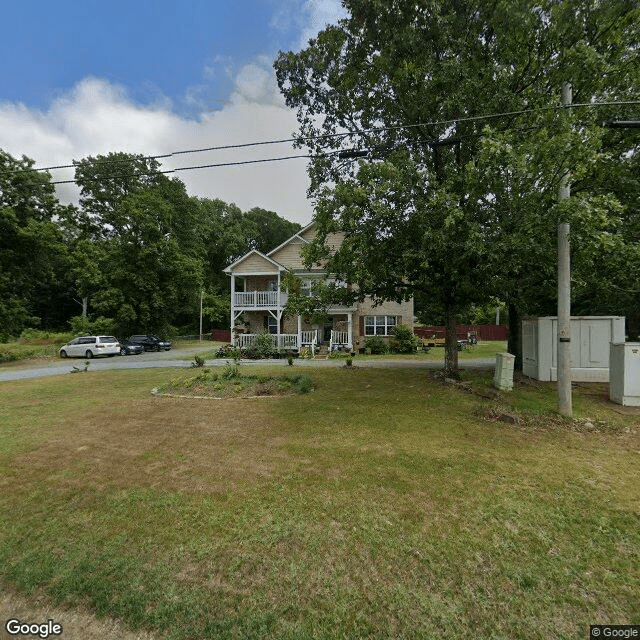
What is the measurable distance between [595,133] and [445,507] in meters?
6.72

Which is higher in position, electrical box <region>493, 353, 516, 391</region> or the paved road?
electrical box <region>493, 353, 516, 391</region>

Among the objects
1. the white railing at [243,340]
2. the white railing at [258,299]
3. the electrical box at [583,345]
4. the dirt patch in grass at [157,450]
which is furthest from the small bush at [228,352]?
the electrical box at [583,345]

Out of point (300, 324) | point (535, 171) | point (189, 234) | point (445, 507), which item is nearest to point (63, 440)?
point (445, 507)

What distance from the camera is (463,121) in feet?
23.4

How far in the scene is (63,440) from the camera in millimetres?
5719

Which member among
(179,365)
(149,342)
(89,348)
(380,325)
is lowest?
(179,365)

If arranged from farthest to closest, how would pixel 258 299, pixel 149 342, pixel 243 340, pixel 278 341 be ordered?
pixel 149 342
pixel 258 299
pixel 243 340
pixel 278 341

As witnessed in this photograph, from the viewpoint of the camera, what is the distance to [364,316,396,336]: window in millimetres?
24047

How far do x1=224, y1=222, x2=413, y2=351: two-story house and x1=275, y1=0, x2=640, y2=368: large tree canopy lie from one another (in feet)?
41.2

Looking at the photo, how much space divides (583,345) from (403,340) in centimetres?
1296

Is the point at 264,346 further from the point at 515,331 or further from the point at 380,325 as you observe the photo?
the point at 515,331

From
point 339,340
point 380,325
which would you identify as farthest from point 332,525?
point 380,325
